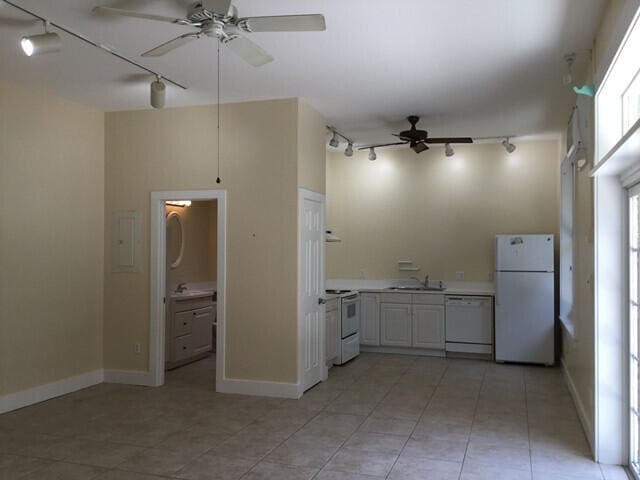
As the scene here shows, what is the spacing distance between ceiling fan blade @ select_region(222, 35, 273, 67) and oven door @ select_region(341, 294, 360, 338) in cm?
377

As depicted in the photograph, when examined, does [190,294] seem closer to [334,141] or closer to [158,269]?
[158,269]

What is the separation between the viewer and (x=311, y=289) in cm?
560

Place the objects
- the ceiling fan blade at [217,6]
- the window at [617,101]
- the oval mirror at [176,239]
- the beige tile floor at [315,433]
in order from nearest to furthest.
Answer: the ceiling fan blade at [217,6] → the window at [617,101] → the beige tile floor at [315,433] → the oval mirror at [176,239]

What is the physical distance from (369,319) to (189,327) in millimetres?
2402

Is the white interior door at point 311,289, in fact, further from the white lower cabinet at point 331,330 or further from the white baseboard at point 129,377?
the white baseboard at point 129,377

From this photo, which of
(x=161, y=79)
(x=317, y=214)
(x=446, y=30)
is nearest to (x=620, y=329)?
(x=446, y=30)

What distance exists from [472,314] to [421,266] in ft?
3.51

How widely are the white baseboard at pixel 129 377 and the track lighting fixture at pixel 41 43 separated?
3.42 meters

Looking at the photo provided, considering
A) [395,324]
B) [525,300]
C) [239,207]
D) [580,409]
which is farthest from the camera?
[395,324]

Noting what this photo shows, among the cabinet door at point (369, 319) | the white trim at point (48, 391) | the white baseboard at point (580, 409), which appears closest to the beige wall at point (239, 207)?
the white trim at point (48, 391)

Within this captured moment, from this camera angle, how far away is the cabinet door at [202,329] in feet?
22.3

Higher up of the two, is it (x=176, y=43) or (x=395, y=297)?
(x=176, y=43)

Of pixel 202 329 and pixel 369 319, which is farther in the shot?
pixel 369 319

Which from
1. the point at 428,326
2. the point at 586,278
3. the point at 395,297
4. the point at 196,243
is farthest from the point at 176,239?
the point at 586,278
